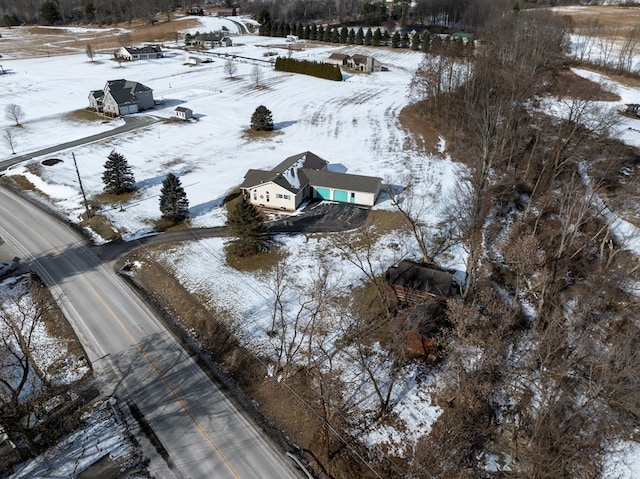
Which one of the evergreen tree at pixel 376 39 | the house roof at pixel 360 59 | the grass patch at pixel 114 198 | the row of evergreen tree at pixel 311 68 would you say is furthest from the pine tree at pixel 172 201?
the evergreen tree at pixel 376 39

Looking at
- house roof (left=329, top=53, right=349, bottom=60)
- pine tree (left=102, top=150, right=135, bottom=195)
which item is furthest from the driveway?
house roof (left=329, top=53, right=349, bottom=60)

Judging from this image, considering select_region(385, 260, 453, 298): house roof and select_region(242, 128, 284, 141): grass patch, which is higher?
select_region(242, 128, 284, 141): grass patch

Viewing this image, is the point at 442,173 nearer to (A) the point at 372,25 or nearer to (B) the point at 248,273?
(B) the point at 248,273

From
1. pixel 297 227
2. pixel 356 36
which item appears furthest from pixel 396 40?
Result: pixel 297 227

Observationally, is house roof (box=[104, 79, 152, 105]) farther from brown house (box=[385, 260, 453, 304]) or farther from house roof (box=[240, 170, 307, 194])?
brown house (box=[385, 260, 453, 304])

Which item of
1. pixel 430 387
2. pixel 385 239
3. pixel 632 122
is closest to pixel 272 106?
pixel 385 239
